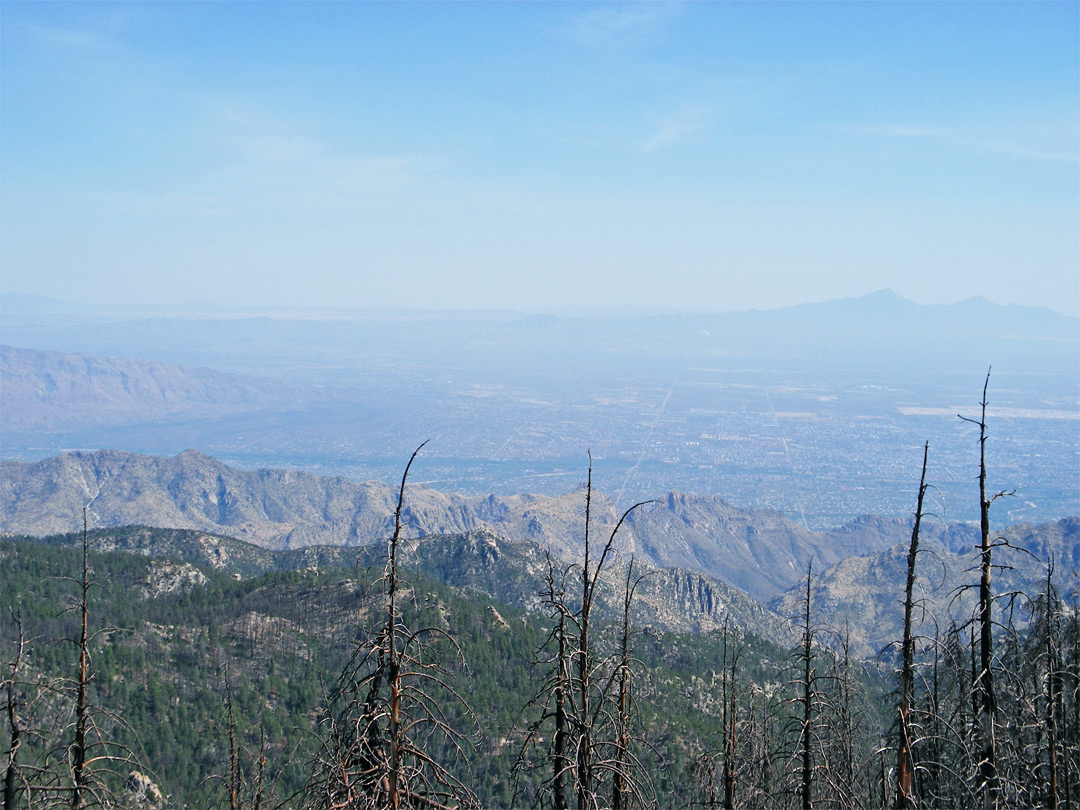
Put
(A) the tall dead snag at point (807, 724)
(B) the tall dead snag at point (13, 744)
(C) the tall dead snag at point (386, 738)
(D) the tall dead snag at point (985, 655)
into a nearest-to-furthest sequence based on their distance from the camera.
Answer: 1. (C) the tall dead snag at point (386, 738)
2. (B) the tall dead snag at point (13, 744)
3. (D) the tall dead snag at point (985, 655)
4. (A) the tall dead snag at point (807, 724)

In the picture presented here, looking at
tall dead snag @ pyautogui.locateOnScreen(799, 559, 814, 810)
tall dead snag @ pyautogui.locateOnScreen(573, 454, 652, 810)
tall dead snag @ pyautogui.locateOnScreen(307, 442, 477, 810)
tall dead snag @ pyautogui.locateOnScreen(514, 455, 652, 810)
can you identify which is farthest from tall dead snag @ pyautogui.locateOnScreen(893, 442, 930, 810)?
tall dead snag @ pyautogui.locateOnScreen(307, 442, 477, 810)

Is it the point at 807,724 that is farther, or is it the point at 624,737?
the point at 807,724

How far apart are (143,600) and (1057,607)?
5287 inches

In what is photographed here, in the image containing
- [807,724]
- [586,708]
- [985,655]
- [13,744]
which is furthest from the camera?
[985,655]

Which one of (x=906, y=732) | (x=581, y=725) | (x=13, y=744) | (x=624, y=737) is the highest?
(x=581, y=725)

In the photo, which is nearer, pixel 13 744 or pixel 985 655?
pixel 13 744

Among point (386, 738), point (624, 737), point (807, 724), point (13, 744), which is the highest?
point (386, 738)

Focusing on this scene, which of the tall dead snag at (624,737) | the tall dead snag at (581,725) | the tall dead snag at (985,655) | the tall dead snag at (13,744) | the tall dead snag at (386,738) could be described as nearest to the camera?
the tall dead snag at (386,738)

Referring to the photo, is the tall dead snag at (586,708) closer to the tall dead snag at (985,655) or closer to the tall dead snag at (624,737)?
the tall dead snag at (624,737)

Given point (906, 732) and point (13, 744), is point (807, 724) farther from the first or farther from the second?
point (13, 744)

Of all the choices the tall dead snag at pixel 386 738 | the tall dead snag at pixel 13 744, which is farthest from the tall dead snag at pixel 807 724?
the tall dead snag at pixel 13 744

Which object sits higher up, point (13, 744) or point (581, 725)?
point (581, 725)

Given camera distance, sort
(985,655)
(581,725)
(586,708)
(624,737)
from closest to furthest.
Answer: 1. (581,725)
2. (586,708)
3. (624,737)
4. (985,655)

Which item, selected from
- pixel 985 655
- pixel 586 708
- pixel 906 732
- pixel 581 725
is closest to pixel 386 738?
pixel 581 725
